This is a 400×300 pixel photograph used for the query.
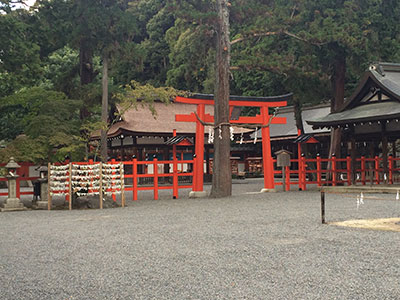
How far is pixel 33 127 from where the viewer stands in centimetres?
1534

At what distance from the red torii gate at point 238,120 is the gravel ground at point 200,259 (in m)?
6.91

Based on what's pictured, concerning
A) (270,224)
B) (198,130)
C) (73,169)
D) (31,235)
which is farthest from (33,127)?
(270,224)

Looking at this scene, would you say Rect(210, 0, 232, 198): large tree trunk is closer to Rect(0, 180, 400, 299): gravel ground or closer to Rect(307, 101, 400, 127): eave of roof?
Rect(307, 101, 400, 127): eave of roof

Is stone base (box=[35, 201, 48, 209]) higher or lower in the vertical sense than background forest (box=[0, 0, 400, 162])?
lower

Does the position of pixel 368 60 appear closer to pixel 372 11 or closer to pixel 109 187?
pixel 372 11

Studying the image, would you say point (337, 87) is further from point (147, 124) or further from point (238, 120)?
point (147, 124)

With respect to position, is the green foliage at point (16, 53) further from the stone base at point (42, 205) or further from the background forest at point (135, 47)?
the stone base at point (42, 205)

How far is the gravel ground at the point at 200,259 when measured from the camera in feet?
15.1

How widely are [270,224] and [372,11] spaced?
49.8 ft

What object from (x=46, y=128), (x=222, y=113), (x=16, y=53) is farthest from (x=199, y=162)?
(x=16, y=53)

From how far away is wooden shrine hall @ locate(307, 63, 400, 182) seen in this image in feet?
55.6

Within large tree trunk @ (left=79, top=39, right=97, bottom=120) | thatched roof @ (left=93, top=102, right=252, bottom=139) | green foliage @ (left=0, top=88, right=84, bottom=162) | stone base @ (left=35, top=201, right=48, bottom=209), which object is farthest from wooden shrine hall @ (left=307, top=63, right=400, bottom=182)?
stone base @ (left=35, top=201, right=48, bottom=209)

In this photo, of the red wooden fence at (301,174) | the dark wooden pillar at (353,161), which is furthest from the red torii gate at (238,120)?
the dark wooden pillar at (353,161)

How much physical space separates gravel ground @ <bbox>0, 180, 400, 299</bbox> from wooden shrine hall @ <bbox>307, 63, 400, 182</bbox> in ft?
24.6
